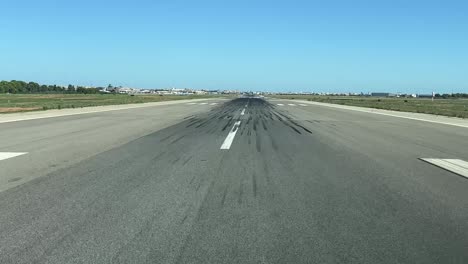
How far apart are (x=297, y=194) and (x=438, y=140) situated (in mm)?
10697

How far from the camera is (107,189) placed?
271 inches

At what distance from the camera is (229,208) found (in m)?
5.82

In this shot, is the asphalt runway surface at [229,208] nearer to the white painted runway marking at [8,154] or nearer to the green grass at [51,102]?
the white painted runway marking at [8,154]

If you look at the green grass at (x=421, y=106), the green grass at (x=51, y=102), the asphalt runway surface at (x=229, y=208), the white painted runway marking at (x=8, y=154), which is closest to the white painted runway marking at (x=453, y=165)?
the asphalt runway surface at (x=229, y=208)

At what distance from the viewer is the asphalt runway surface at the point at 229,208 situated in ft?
14.1

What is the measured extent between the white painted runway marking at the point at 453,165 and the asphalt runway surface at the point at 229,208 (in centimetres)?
31

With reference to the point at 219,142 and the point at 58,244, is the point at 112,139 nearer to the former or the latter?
the point at 219,142

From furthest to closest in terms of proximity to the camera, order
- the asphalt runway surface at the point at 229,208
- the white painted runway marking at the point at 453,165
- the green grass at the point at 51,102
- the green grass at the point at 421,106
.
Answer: the green grass at the point at 421,106
the green grass at the point at 51,102
the white painted runway marking at the point at 453,165
the asphalt runway surface at the point at 229,208

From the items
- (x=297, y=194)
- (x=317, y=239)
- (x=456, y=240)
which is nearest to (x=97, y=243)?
(x=317, y=239)

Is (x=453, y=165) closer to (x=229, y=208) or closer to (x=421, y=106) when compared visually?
(x=229, y=208)

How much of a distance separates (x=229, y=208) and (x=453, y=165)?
630 cm

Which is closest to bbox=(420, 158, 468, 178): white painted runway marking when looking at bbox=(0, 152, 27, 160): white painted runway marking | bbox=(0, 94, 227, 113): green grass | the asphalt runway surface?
the asphalt runway surface

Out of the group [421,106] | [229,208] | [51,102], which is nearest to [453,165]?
[229,208]

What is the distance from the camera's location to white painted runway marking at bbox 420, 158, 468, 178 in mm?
8969
